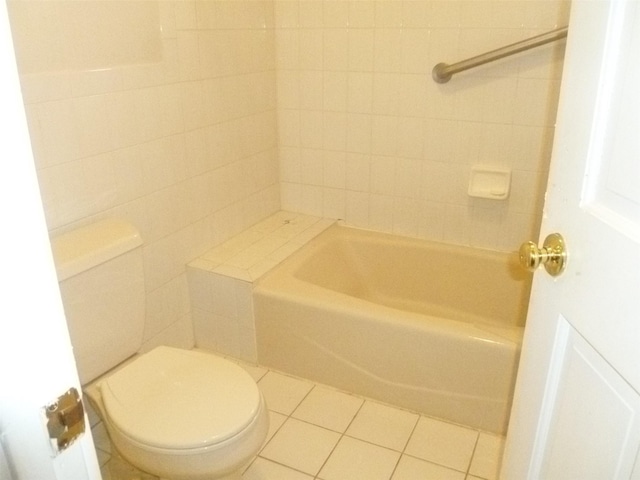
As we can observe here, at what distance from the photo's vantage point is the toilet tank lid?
143 cm

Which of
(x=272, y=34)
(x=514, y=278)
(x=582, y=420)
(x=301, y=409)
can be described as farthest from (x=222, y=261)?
(x=582, y=420)

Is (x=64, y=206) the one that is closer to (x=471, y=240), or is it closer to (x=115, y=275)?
(x=115, y=275)

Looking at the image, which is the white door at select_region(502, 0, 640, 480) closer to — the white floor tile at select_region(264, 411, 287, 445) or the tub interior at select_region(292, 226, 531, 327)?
the white floor tile at select_region(264, 411, 287, 445)

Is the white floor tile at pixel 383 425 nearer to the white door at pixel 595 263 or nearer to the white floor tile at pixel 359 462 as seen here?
the white floor tile at pixel 359 462

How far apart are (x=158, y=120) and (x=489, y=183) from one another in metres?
1.30

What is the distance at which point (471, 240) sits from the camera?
2395 millimetres

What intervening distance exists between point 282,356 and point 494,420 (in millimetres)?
796

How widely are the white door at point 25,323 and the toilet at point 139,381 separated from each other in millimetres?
787

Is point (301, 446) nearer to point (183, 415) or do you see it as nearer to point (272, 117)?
point (183, 415)

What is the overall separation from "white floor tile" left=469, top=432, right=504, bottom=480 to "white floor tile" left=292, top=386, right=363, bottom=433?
425 mm

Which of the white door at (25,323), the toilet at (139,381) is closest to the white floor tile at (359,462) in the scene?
the toilet at (139,381)

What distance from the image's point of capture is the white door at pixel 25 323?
0.45 m

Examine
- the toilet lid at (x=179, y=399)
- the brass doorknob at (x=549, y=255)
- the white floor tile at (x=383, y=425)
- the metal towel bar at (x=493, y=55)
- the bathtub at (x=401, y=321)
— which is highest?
the metal towel bar at (x=493, y=55)

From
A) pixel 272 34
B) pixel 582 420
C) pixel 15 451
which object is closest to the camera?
pixel 15 451
